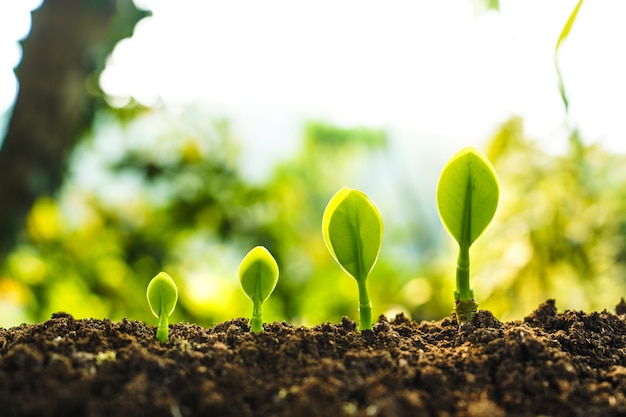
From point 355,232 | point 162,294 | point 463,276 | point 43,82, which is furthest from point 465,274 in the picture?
point 43,82

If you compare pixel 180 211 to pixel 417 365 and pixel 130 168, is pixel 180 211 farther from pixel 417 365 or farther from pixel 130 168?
pixel 417 365

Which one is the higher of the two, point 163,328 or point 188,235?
point 188,235

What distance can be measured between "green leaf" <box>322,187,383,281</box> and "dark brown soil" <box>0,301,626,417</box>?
7 cm

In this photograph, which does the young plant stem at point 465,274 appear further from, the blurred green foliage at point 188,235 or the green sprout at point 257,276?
the blurred green foliage at point 188,235

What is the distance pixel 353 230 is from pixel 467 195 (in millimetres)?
110

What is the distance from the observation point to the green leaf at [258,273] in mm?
521

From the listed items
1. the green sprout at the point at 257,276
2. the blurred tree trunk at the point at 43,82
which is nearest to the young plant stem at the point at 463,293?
the green sprout at the point at 257,276

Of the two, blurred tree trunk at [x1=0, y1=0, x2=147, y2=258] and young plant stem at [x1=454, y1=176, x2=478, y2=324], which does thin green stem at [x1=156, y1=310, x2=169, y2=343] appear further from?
blurred tree trunk at [x1=0, y1=0, x2=147, y2=258]

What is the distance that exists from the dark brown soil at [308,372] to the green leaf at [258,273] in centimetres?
4

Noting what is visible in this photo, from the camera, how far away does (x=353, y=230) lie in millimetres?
516

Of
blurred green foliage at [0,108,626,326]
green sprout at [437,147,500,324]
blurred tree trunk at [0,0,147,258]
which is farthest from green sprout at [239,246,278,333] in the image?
blurred tree trunk at [0,0,147,258]

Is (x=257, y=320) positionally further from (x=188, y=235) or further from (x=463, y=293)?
(x=188, y=235)

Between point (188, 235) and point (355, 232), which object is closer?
point (355, 232)

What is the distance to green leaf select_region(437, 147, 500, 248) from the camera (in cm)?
51
